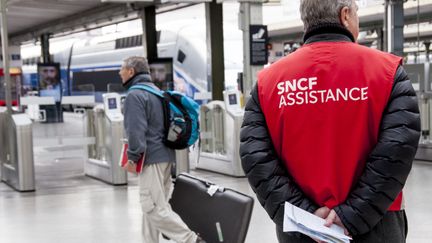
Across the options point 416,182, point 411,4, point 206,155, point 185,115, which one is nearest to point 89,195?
point 206,155

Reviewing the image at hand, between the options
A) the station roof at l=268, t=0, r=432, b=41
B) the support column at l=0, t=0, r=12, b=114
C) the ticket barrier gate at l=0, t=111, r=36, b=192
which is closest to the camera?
the ticket barrier gate at l=0, t=111, r=36, b=192

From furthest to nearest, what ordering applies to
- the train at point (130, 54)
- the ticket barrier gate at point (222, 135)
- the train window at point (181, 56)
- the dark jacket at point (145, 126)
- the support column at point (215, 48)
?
the train window at point (181, 56) < the train at point (130, 54) < the support column at point (215, 48) < the ticket barrier gate at point (222, 135) < the dark jacket at point (145, 126)

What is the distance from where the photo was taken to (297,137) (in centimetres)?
175

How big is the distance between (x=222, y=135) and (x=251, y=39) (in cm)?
160

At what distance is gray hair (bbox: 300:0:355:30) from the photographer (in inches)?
69.1

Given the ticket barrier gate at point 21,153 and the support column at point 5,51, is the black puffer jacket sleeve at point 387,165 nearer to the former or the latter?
the ticket barrier gate at point 21,153

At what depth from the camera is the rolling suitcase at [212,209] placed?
1.98 meters

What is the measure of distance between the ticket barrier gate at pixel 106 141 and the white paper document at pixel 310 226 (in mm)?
6330

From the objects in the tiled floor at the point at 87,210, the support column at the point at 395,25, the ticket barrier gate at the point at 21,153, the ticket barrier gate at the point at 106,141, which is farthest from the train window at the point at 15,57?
the support column at the point at 395,25

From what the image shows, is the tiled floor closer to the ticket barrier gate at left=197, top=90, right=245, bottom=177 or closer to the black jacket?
the ticket barrier gate at left=197, top=90, right=245, bottom=177

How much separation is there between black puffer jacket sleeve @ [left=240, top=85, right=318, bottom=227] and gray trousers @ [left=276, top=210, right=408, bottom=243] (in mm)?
83

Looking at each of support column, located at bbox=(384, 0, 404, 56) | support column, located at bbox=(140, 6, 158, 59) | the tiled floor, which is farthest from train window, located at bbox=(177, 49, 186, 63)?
the tiled floor

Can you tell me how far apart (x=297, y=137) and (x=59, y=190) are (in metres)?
6.51

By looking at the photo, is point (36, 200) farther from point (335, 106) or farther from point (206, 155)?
point (335, 106)
